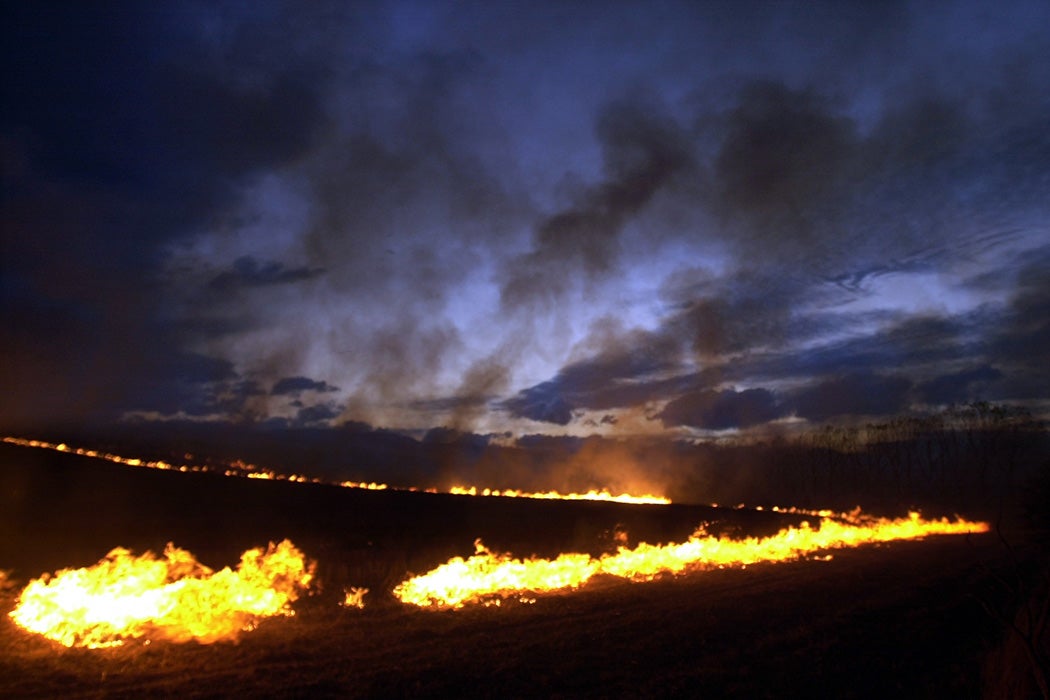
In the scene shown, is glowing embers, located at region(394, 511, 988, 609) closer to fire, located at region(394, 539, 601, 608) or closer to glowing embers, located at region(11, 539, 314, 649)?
fire, located at region(394, 539, 601, 608)

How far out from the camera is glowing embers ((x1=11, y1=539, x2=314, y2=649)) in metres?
13.5

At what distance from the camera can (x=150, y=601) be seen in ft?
48.2

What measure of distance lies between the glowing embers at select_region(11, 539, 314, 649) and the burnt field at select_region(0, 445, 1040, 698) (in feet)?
1.91

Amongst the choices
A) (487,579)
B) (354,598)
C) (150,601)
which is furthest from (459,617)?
(150,601)

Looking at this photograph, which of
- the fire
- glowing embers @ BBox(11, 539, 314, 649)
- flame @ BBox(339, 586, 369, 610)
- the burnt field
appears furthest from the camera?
the fire

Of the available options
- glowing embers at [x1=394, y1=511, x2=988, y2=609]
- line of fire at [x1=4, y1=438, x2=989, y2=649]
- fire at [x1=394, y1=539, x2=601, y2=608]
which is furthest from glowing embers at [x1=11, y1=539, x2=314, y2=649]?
glowing embers at [x1=394, y1=511, x2=988, y2=609]

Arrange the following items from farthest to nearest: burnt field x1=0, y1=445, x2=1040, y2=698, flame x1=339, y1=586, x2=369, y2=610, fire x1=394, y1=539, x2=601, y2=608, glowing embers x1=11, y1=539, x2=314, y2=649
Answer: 1. fire x1=394, y1=539, x2=601, y2=608
2. flame x1=339, y1=586, x2=369, y2=610
3. glowing embers x1=11, y1=539, x2=314, y2=649
4. burnt field x1=0, y1=445, x2=1040, y2=698

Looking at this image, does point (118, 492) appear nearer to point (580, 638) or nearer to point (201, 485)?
point (201, 485)

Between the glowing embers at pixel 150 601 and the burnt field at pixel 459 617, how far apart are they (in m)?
0.58

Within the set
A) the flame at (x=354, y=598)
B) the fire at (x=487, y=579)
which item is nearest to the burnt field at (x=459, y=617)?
the flame at (x=354, y=598)

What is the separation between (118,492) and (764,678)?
21.3 metres

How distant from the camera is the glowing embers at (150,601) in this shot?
13.5 metres

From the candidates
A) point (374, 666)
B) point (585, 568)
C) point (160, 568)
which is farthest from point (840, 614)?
point (160, 568)

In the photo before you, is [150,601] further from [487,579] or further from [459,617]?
[487,579]
